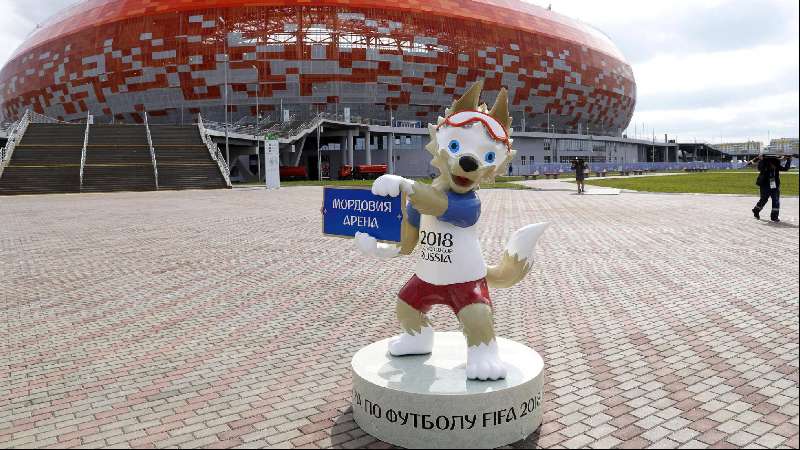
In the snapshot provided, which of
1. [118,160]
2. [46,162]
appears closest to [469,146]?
[118,160]

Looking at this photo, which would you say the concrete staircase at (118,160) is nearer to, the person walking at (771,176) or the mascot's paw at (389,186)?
the person walking at (771,176)

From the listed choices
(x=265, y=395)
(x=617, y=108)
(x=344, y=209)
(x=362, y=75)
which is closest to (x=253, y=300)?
(x=265, y=395)

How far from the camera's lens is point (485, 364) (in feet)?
11.9

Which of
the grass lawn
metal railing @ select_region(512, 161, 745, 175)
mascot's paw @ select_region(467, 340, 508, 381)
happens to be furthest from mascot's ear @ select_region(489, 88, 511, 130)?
metal railing @ select_region(512, 161, 745, 175)

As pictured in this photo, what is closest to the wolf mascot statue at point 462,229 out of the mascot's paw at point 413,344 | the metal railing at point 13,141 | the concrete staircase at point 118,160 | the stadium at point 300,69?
the mascot's paw at point 413,344

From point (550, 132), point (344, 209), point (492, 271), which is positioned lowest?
point (492, 271)

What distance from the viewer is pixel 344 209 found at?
3.90 metres

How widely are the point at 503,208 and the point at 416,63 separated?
43038 millimetres

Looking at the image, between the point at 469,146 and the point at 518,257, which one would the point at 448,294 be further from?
the point at 469,146

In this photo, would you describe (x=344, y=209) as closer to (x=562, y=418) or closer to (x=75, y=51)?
(x=562, y=418)

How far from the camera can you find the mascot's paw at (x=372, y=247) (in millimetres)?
3799

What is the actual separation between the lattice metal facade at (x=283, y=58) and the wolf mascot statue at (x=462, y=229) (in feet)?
185

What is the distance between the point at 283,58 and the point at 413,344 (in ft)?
187

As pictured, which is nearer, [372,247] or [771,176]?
[372,247]
